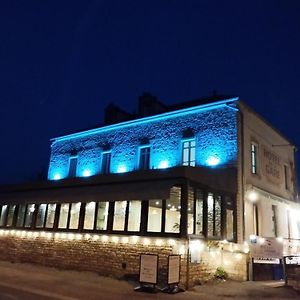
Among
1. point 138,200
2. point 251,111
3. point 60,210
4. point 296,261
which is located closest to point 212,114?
point 251,111

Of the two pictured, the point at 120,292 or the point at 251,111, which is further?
the point at 251,111

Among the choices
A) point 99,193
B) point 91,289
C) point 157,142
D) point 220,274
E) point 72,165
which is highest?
point 157,142

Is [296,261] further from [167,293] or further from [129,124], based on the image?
[129,124]

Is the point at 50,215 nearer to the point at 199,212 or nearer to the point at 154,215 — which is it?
the point at 154,215

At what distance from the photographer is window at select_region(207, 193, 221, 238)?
1321 cm

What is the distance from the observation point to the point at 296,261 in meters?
13.1

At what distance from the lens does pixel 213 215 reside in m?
13.4

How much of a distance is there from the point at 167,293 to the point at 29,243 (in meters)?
8.88

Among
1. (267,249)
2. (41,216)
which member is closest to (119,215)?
(41,216)

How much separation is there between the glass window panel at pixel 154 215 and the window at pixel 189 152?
4.04 meters

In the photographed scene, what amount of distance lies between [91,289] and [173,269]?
2.54m

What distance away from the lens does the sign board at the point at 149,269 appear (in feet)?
34.8

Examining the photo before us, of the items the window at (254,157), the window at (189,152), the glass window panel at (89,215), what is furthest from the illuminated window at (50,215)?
the window at (254,157)

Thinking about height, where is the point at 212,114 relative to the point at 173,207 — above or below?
above
